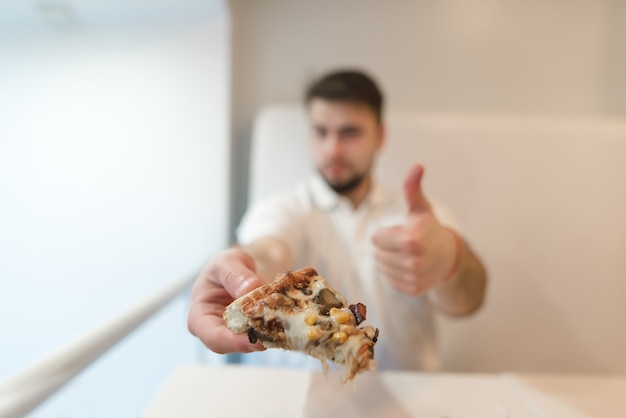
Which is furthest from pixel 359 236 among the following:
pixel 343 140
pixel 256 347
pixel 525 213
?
pixel 256 347

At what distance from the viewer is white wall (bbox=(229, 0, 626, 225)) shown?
0.94 meters

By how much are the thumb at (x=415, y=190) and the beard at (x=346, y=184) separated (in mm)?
252

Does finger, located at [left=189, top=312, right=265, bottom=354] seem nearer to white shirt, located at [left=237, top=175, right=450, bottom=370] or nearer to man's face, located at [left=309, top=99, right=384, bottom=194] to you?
white shirt, located at [left=237, top=175, right=450, bottom=370]

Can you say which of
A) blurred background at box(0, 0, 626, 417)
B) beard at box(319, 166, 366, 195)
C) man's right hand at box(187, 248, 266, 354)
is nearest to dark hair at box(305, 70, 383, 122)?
beard at box(319, 166, 366, 195)

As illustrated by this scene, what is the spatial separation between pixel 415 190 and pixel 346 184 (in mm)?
274

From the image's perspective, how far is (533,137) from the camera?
0.87 metres

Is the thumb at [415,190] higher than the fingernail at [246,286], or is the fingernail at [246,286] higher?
the thumb at [415,190]

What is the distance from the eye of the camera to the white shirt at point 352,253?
70 cm

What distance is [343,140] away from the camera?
29.0 inches

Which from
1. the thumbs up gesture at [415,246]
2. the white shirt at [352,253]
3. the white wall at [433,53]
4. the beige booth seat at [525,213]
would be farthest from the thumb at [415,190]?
the white wall at [433,53]

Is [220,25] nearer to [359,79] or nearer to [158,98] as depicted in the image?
[158,98]

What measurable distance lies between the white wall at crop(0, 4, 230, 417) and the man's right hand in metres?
0.49

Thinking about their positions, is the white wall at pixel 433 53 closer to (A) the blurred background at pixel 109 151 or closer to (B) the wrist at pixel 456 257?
(A) the blurred background at pixel 109 151

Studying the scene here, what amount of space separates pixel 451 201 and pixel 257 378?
58cm
